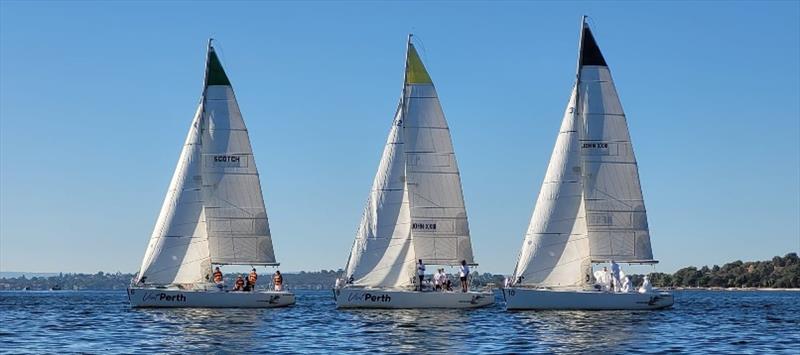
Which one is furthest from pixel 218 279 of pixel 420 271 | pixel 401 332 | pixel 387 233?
pixel 401 332

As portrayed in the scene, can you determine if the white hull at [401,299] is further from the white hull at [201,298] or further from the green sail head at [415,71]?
the green sail head at [415,71]

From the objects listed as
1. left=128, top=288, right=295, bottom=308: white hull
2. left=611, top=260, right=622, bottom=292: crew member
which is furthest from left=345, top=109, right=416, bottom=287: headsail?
left=611, top=260, right=622, bottom=292: crew member

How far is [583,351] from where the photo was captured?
41.5 meters

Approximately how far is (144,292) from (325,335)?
20.2 m

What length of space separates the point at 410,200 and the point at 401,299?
5.26 metres

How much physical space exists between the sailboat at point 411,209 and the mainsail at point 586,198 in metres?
4.62

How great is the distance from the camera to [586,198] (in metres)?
64.4

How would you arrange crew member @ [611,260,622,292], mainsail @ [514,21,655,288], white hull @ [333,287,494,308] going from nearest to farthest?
crew member @ [611,260,622,292] → mainsail @ [514,21,655,288] → white hull @ [333,287,494,308]

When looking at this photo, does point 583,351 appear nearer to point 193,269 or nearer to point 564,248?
point 564,248

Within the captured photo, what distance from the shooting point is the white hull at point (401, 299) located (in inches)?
2552

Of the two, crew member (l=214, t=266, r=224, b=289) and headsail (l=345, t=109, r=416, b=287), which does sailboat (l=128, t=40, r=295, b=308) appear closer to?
crew member (l=214, t=266, r=224, b=289)

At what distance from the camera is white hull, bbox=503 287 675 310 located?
6269cm

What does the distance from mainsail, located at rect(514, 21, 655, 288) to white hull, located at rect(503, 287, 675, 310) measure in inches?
39.2

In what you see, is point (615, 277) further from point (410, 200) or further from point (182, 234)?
point (182, 234)
